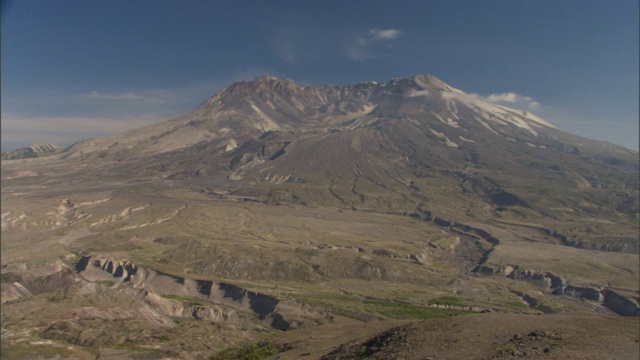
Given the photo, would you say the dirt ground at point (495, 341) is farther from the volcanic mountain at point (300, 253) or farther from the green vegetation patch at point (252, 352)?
the green vegetation patch at point (252, 352)

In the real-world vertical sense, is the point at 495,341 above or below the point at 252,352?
above

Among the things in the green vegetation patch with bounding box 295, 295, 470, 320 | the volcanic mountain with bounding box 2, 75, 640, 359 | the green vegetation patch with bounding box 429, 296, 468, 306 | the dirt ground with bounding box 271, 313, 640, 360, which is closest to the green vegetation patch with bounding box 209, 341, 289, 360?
the dirt ground with bounding box 271, 313, 640, 360

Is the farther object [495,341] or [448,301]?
[448,301]

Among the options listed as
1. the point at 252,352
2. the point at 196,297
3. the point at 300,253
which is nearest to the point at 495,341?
the point at 252,352

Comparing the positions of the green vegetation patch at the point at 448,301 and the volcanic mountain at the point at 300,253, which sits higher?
the volcanic mountain at the point at 300,253

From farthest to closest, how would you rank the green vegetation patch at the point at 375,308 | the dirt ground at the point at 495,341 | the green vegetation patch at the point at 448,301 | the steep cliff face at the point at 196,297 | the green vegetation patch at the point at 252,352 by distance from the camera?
the green vegetation patch at the point at 448,301 < the green vegetation patch at the point at 375,308 < the steep cliff face at the point at 196,297 < the green vegetation patch at the point at 252,352 < the dirt ground at the point at 495,341

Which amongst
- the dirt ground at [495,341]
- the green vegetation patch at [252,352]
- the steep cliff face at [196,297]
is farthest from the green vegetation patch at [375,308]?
the dirt ground at [495,341]

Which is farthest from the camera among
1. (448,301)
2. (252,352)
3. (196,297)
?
(448,301)

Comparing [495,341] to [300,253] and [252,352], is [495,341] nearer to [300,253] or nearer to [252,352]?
[252,352]

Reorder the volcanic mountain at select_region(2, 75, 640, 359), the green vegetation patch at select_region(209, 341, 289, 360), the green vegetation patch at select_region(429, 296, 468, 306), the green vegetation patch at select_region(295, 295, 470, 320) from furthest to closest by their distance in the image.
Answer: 1. the green vegetation patch at select_region(429, 296, 468, 306)
2. the green vegetation patch at select_region(295, 295, 470, 320)
3. the volcanic mountain at select_region(2, 75, 640, 359)
4. the green vegetation patch at select_region(209, 341, 289, 360)

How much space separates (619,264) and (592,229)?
31874 millimetres

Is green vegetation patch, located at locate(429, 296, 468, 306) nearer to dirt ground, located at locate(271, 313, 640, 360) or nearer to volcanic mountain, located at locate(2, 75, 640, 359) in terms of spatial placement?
volcanic mountain, located at locate(2, 75, 640, 359)

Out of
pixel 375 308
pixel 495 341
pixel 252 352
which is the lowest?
pixel 375 308

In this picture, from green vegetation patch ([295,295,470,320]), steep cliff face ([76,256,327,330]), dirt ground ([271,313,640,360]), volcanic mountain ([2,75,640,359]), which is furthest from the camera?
green vegetation patch ([295,295,470,320])
